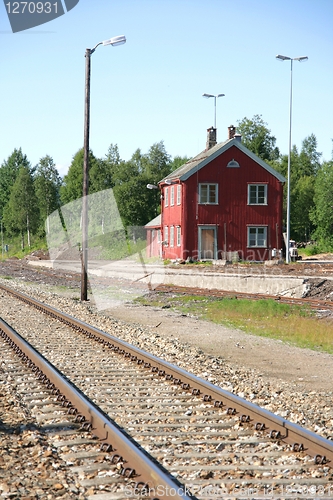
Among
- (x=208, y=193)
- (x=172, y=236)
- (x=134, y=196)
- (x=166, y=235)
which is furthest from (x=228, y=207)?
(x=134, y=196)

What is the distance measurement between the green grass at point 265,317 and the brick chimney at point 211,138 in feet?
94.7

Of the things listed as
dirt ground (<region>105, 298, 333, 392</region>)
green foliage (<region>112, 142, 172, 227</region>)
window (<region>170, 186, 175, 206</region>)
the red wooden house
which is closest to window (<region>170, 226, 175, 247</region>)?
the red wooden house

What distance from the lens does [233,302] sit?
19.9 meters

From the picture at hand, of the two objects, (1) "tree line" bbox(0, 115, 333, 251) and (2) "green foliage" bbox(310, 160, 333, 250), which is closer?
(2) "green foliage" bbox(310, 160, 333, 250)

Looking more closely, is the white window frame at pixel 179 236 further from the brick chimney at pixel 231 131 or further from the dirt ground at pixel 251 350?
the dirt ground at pixel 251 350

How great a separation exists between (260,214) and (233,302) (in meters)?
26.3

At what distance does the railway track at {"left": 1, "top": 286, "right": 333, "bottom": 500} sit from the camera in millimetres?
4900

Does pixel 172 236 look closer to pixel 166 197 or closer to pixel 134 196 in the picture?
pixel 166 197

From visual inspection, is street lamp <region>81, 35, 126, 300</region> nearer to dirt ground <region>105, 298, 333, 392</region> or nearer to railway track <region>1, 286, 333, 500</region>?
dirt ground <region>105, 298, 333, 392</region>

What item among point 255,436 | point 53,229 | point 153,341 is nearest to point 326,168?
point 53,229

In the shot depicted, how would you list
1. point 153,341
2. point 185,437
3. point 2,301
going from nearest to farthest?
point 185,437 → point 153,341 → point 2,301

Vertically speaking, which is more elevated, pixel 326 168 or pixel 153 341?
pixel 326 168

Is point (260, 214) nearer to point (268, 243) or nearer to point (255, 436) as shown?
point (268, 243)

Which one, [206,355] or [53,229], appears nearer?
[206,355]
